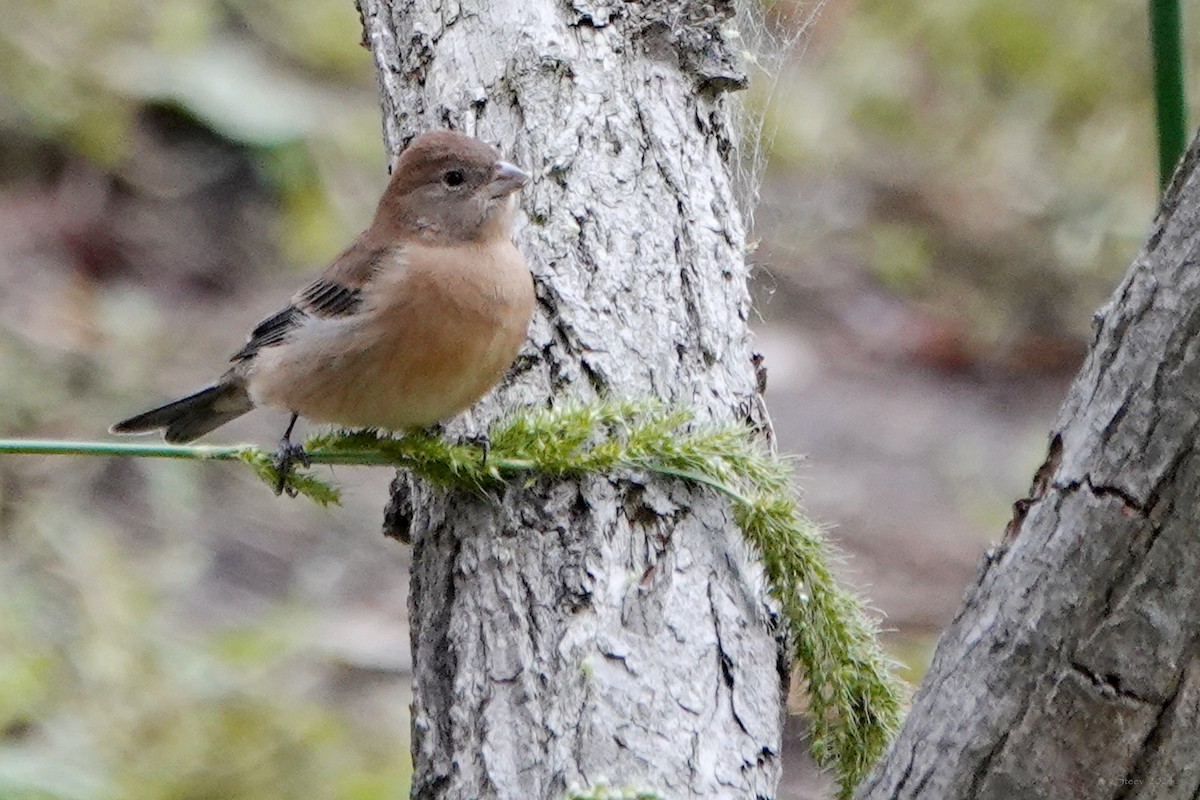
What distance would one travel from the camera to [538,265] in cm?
329

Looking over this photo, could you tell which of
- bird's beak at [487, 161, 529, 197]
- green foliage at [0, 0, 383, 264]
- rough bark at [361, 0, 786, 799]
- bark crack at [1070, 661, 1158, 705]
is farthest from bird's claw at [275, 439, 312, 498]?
green foliage at [0, 0, 383, 264]

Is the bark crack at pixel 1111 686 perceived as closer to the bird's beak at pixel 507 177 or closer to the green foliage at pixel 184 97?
the bird's beak at pixel 507 177

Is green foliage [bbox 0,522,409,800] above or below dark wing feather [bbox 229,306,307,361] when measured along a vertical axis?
below

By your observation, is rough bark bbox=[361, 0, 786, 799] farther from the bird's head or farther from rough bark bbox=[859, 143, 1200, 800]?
rough bark bbox=[859, 143, 1200, 800]

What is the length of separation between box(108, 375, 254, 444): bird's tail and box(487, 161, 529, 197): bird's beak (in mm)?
1218

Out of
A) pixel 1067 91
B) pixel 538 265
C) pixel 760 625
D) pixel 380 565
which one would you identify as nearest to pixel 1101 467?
pixel 760 625

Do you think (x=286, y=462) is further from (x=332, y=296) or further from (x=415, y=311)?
(x=332, y=296)

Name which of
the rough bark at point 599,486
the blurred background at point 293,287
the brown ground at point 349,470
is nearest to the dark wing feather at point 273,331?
the rough bark at point 599,486

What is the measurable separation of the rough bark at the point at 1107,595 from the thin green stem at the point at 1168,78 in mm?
1274

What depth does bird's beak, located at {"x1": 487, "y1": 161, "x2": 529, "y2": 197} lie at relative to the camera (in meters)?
3.33

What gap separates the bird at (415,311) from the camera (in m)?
3.27

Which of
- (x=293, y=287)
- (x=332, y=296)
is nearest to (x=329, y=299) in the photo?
(x=332, y=296)

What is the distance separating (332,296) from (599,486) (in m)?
1.24

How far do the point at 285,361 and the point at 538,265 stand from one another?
86 centimetres
